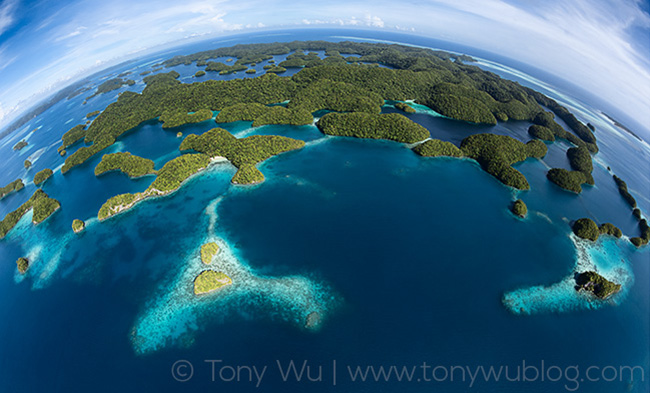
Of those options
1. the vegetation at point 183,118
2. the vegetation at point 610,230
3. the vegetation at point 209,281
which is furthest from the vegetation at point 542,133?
the vegetation at point 183,118

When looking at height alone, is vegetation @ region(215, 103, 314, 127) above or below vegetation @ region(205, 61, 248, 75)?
above

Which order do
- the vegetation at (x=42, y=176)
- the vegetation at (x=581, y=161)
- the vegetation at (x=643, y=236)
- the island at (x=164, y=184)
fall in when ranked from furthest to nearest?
the vegetation at (x=42, y=176) < the vegetation at (x=581, y=161) < the island at (x=164, y=184) < the vegetation at (x=643, y=236)

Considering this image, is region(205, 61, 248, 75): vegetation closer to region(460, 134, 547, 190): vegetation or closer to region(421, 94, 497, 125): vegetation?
region(421, 94, 497, 125): vegetation

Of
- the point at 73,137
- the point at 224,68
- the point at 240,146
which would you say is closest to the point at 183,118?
the point at 240,146

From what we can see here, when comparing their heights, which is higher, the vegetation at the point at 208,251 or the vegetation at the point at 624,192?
the vegetation at the point at 624,192

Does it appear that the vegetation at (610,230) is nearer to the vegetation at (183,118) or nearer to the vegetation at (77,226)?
the vegetation at (77,226)

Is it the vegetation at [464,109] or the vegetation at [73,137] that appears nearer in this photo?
the vegetation at [73,137]

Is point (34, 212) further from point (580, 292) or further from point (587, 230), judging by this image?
point (587, 230)

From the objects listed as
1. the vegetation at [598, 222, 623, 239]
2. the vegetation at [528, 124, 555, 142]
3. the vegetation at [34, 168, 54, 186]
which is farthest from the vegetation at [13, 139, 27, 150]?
the vegetation at [528, 124, 555, 142]
